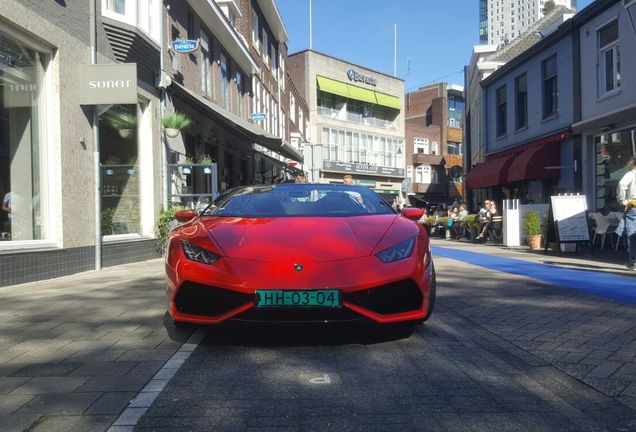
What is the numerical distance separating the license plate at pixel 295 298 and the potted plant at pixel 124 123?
8.24 metres

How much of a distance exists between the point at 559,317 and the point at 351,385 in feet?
8.94

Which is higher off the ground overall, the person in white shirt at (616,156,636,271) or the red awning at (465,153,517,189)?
the red awning at (465,153,517,189)

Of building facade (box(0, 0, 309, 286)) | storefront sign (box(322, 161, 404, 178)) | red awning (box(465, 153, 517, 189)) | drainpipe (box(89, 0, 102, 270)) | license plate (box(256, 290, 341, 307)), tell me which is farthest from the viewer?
storefront sign (box(322, 161, 404, 178))

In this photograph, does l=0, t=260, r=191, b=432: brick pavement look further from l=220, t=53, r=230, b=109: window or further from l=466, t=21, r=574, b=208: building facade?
l=466, t=21, r=574, b=208: building facade

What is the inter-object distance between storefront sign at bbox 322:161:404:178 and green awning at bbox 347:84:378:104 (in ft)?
19.4

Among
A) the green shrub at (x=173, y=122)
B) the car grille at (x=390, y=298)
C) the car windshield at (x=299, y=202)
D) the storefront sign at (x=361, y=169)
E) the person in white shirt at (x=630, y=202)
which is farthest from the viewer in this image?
the storefront sign at (x=361, y=169)

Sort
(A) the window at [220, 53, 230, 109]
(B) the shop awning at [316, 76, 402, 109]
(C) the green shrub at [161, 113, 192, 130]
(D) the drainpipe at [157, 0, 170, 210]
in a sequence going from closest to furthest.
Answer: (C) the green shrub at [161, 113, 192, 130], (D) the drainpipe at [157, 0, 170, 210], (A) the window at [220, 53, 230, 109], (B) the shop awning at [316, 76, 402, 109]

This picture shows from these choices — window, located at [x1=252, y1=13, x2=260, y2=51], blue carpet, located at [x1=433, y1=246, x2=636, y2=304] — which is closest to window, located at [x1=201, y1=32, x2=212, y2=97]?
window, located at [x1=252, y1=13, x2=260, y2=51]

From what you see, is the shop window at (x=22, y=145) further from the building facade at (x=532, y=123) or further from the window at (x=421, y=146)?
the window at (x=421, y=146)

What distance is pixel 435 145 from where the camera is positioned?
5894cm

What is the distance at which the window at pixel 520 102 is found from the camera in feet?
66.3

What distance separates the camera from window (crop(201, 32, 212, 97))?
1622 centimetres

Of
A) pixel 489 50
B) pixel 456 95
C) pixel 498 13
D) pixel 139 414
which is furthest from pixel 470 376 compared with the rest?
pixel 498 13

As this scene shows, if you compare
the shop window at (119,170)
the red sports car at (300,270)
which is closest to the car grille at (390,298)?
the red sports car at (300,270)
